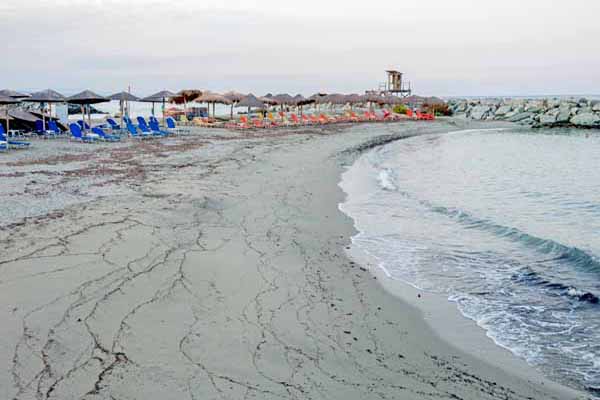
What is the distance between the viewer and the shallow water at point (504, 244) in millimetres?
4375

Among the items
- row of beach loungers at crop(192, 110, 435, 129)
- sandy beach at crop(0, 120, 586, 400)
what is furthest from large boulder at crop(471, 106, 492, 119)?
sandy beach at crop(0, 120, 586, 400)

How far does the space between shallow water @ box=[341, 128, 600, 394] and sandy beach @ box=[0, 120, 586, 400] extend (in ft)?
1.41

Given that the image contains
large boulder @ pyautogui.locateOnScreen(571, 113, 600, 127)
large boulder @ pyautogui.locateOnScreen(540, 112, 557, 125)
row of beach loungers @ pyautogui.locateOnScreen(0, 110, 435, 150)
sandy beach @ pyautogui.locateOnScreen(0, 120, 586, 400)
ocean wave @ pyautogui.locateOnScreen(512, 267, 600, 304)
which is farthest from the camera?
large boulder @ pyautogui.locateOnScreen(540, 112, 557, 125)

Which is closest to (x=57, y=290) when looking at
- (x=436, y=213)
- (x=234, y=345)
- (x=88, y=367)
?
(x=88, y=367)

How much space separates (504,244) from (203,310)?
484 centimetres

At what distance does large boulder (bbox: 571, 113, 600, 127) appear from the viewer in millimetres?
39178

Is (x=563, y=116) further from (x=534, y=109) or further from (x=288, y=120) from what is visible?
(x=288, y=120)

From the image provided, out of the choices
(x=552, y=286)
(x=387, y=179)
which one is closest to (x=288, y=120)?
(x=387, y=179)

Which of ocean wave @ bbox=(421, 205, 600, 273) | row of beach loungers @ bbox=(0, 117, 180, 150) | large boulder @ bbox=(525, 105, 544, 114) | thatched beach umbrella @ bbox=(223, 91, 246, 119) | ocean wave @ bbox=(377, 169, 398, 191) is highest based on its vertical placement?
large boulder @ bbox=(525, 105, 544, 114)

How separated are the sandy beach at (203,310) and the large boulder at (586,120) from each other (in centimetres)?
3725

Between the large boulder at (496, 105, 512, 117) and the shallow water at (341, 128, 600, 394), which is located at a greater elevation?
the large boulder at (496, 105, 512, 117)

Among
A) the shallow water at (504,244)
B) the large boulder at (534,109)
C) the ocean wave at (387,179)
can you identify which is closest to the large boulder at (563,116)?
the large boulder at (534,109)

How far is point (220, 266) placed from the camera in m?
5.37

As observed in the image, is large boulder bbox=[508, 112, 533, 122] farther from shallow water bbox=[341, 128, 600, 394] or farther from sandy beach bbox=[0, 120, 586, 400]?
sandy beach bbox=[0, 120, 586, 400]
